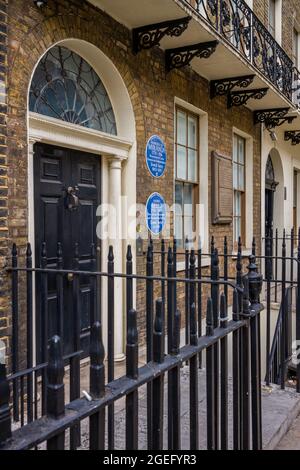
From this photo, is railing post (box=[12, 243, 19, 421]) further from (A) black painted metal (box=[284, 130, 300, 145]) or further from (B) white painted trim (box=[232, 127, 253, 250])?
(A) black painted metal (box=[284, 130, 300, 145])

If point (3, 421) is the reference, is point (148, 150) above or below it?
above

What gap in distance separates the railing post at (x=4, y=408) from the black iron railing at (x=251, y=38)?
17.8 feet

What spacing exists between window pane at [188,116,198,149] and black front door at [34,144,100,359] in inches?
91.9

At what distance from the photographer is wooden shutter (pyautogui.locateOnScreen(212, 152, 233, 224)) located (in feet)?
23.5

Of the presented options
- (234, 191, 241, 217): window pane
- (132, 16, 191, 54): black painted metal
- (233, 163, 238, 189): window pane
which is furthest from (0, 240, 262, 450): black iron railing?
(234, 191, 241, 217): window pane

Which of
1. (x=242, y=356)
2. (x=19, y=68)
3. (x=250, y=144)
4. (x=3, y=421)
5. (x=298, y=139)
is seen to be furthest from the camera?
(x=298, y=139)

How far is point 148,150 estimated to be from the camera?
5.54 m

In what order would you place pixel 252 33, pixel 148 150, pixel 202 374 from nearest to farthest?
pixel 202 374, pixel 148 150, pixel 252 33

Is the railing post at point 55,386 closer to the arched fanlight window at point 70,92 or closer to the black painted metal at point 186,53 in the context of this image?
the arched fanlight window at point 70,92

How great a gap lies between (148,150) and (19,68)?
2.14m

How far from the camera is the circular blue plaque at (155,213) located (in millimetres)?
5569

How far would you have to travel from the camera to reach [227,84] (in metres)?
7.11

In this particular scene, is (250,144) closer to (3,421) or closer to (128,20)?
(128,20)
